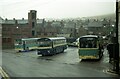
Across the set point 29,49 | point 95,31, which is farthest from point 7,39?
point 95,31

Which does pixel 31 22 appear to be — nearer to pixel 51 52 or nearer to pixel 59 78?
pixel 51 52

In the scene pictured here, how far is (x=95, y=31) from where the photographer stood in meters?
98.9

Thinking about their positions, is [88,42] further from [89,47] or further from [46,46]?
[46,46]

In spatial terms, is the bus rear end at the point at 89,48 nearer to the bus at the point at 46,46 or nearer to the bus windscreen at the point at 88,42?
the bus windscreen at the point at 88,42

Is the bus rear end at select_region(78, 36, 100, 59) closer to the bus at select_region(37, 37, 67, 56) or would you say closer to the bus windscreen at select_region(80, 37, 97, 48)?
the bus windscreen at select_region(80, 37, 97, 48)

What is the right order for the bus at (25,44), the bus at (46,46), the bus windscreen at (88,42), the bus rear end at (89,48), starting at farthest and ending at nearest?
the bus at (25,44) → the bus at (46,46) → the bus windscreen at (88,42) → the bus rear end at (89,48)

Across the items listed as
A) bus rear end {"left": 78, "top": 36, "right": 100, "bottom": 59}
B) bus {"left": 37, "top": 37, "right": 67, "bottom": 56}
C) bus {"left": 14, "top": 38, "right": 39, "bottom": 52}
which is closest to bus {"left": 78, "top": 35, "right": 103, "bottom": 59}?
bus rear end {"left": 78, "top": 36, "right": 100, "bottom": 59}

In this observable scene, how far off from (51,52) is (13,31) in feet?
146

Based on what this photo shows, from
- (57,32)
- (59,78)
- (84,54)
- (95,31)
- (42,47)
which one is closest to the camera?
(59,78)

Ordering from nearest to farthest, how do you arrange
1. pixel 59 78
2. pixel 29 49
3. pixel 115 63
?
pixel 59 78
pixel 115 63
pixel 29 49

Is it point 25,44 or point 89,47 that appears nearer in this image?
point 89,47

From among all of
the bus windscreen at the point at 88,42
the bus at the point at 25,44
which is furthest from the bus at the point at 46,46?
the bus at the point at 25,44

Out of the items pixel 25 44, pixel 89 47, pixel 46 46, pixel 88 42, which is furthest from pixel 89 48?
pixel 25 44

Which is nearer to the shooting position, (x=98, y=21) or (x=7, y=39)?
(x=7, y=39)
